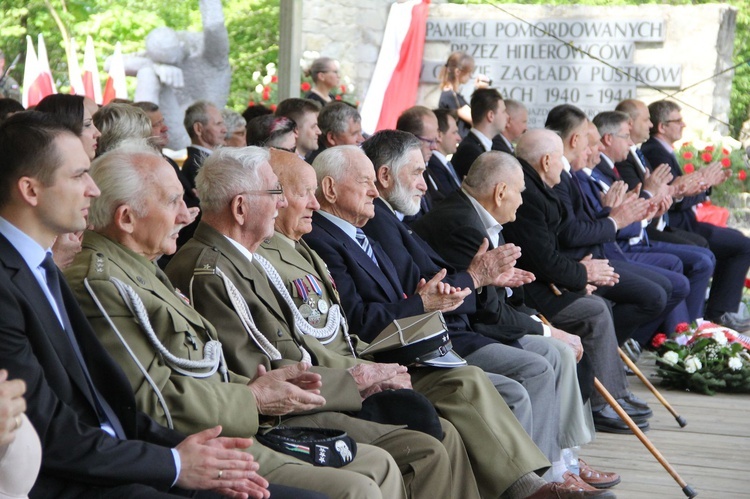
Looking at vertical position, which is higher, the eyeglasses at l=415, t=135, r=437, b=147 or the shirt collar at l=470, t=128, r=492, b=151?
the eyeglasses at l=415, t=135, r=437, b=147

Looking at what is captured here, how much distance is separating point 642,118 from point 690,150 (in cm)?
265

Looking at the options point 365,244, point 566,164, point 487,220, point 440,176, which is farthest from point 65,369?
point 440,176

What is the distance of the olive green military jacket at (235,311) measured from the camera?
309 centimetres

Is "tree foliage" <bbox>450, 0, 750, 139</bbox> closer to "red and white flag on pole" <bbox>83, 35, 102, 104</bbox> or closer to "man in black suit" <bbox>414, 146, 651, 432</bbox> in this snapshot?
"red and white flag on pole" <bbox>83, 35, 102, 104</bbox>

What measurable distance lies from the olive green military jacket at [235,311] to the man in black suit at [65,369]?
0.60m

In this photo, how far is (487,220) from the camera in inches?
190

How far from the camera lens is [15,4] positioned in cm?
1426

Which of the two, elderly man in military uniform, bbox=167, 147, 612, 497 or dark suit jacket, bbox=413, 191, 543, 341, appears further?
dark suit jacket, bbox=413, 191, 543, 341

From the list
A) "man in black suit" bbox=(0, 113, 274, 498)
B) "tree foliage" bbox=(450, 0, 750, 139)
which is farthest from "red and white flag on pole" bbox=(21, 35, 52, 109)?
"tree foliage" bbox=(450, 0, 750, 139)

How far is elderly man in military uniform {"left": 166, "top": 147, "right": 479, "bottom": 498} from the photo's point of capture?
3.12 metres

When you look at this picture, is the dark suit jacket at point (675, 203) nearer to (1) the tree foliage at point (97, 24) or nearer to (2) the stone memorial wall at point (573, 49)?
(2) the stone memorial wall at point (573, 49)

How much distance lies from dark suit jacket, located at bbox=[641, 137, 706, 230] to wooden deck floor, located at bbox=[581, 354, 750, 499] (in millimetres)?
2336

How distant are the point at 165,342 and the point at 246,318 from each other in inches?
17.6

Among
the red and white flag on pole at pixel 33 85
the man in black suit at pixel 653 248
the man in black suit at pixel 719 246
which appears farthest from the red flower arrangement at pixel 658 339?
the red and white flag on pole at pixel 33 85
